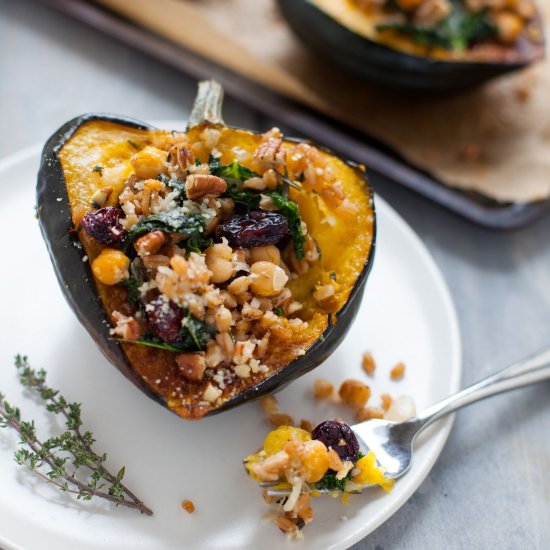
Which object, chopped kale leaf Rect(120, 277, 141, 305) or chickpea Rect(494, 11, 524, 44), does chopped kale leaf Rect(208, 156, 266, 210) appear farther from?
chickpea Rect(494, 11, 524, 44)

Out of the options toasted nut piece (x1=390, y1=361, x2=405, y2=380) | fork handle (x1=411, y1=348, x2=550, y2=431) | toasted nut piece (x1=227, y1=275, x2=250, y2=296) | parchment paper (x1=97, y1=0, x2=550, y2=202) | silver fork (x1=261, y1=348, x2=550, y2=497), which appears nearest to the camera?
toasted nut piece (x1=227, y1=275, x2=250, y2=296)

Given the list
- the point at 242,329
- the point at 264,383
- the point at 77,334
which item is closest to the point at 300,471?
the point at 264,383

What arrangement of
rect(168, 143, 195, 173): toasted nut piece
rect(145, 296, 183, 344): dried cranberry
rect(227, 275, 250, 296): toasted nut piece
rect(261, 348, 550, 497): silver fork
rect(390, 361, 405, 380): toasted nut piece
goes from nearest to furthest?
rect(145, 296, 183, 344): dried cranberry, rect(227, 275, 250, 296): toasted nut piece, rect(168, 143, 195, 173): toasted nut piece, rect(261, 348, 550, 497): silver fork, rect(390, 361, 405, 380): toasted nut piece

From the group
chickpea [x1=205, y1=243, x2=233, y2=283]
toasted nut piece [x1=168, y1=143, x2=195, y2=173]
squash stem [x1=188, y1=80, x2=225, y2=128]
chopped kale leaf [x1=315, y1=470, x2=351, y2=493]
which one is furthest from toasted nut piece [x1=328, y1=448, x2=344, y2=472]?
squash stem [x1=188, y1=80, x2=225, y2=128]

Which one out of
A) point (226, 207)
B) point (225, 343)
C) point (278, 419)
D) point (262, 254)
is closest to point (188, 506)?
point (278, 419)

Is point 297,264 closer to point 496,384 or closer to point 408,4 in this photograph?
point 496,384

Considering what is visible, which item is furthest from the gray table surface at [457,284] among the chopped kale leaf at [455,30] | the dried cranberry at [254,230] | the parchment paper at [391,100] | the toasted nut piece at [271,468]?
the dried cranberry at [254,230]

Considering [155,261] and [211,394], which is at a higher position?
[155,261]

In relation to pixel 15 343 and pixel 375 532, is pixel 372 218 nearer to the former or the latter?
pixel 375 532
